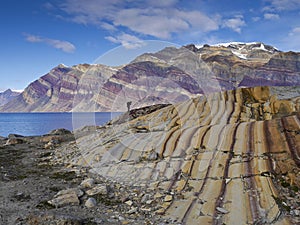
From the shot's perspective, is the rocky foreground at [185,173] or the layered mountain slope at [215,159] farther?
the layered mountain slope at [215,159]

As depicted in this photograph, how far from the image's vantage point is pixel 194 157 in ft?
48.3

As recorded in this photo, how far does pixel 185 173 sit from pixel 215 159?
1.75m

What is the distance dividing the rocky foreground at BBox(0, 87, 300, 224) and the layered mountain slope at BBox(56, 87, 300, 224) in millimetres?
43

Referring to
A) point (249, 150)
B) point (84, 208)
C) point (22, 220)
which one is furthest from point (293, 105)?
point (22, 220)

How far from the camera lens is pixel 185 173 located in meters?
13.9

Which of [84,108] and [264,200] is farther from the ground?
[84,108]

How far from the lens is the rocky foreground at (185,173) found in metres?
10.9

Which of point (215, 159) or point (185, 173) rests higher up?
point (215, 159)

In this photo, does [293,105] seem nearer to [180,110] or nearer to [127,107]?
[180,110]

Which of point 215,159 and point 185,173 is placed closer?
point 185,173

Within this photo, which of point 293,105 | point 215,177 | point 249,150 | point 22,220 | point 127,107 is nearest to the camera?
point 22,220

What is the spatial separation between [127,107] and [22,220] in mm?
17321

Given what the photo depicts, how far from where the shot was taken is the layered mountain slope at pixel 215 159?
11.0m

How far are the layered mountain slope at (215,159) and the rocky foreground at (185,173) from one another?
4cm
